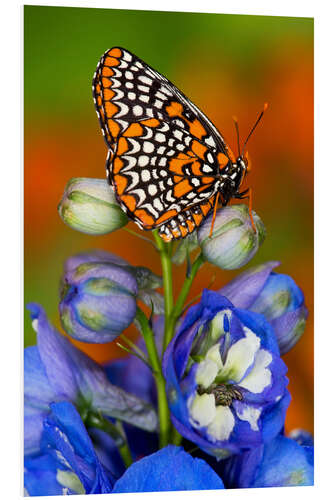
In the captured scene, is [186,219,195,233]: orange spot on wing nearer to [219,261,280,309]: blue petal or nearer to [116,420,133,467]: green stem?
[219,261,280,309]: blue petal

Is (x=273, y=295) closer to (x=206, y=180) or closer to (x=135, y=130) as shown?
(x=206, y=180)

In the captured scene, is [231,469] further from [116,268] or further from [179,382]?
[116,268]

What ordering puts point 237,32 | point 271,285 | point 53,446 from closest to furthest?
point 53,446, point 271,285, point 237,32

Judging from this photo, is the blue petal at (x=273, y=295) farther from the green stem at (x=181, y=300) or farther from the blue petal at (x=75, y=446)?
the blue petal at (x=75, y=446)

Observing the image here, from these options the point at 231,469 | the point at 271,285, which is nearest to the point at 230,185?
the point at 271,285

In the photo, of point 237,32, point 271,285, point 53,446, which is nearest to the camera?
point 53,446

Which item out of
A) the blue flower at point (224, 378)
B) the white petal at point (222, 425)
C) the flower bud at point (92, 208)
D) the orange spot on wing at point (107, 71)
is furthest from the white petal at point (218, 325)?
the orange spot on wing at point (107, 71)
